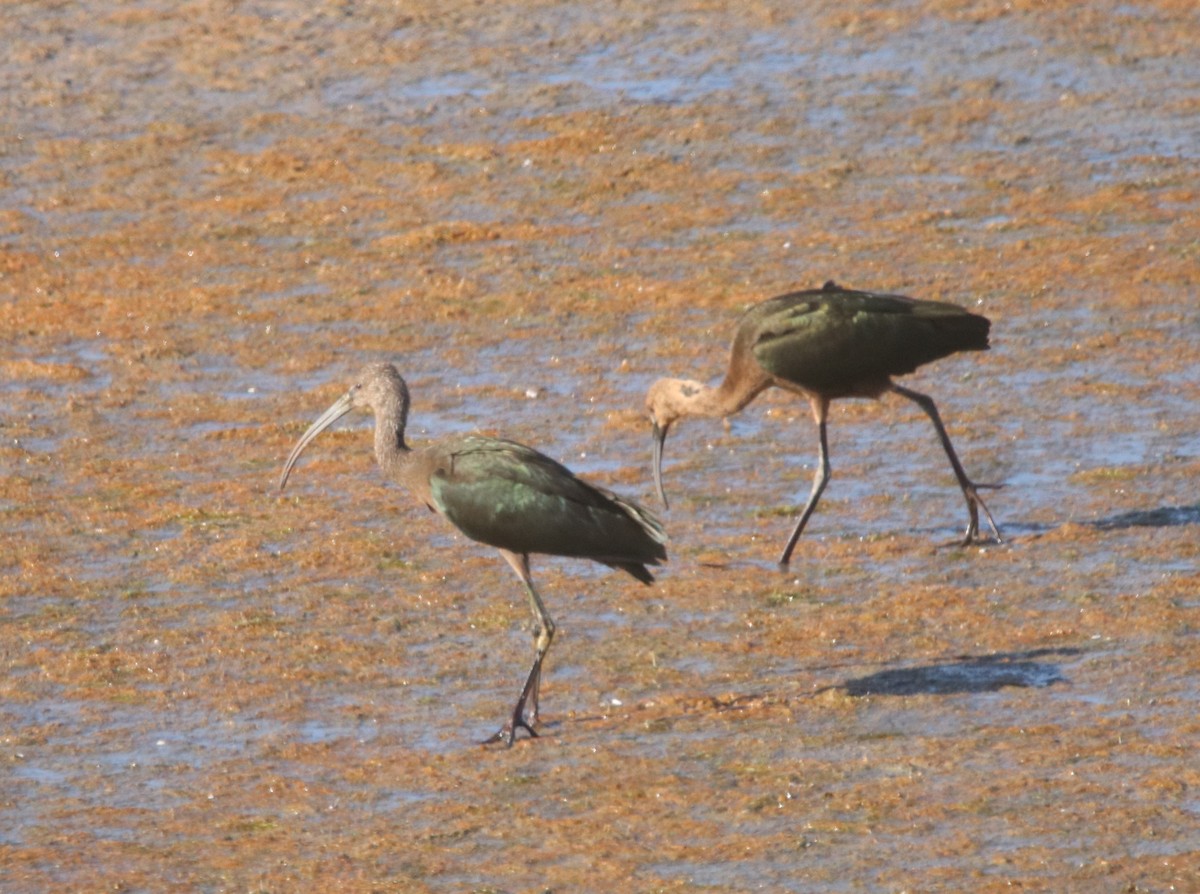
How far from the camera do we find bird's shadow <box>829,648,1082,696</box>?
813 cm

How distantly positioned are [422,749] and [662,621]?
1.49 metres

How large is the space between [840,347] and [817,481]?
0.59 meters

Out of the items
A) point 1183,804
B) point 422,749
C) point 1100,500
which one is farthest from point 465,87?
point 1183,804

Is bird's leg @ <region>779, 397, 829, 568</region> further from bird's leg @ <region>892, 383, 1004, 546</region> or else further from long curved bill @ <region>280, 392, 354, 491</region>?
long curved bill @ <region>280, 392, 354, 491</region>

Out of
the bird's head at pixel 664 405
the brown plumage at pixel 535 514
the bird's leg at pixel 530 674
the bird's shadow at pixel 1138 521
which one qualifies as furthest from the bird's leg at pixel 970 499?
the bird's leg at pixel 530 674

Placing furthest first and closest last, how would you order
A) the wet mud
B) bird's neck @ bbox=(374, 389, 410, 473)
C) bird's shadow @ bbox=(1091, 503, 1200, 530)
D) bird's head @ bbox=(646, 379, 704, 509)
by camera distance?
bird's head @ bbox=(646, 379, 704, 509), bird's shadow @ bbox=(1091, 503, 1200, 530), bird's neck @ bbox=(374, 389, 410, 473), the wet mud

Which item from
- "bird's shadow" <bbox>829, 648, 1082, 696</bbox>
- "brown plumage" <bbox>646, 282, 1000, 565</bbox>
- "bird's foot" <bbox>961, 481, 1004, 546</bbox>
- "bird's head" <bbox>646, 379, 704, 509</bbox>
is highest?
"brown plumage" <bbox>646, 282, 1000, 565</bbox>

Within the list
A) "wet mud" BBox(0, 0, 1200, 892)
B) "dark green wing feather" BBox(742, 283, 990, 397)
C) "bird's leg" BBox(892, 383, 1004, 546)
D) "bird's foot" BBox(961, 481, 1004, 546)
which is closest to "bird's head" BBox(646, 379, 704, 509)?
"wet mud" BBox(0, 0, 1200, 892)

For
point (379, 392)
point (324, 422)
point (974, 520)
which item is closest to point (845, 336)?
point (974, 520)

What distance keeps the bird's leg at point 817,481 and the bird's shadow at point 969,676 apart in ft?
4.09

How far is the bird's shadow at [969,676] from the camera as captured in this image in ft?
26.7

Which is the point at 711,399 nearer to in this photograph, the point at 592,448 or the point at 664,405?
the point at 664,405

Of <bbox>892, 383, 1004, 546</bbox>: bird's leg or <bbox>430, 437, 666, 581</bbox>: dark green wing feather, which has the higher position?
<bbox>430, 437, 666, 581</bbox>: dark green wing feather

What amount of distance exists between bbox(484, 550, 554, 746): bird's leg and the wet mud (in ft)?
0.43
